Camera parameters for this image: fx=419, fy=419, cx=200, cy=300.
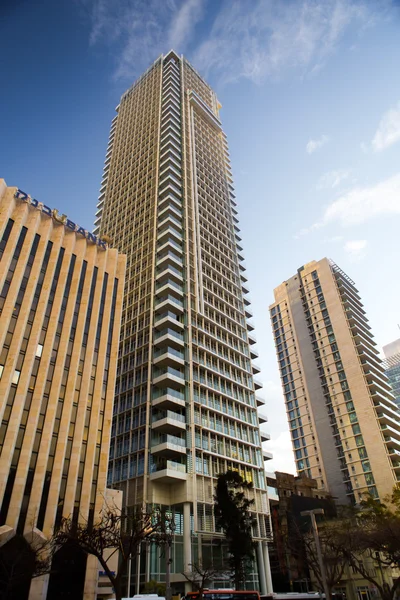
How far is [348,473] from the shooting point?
289ft

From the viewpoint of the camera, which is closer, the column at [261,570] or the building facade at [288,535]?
the column at [261,570]

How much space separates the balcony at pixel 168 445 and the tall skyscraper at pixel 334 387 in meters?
54.3

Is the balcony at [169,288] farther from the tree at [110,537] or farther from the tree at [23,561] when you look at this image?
the tree at [23,561]

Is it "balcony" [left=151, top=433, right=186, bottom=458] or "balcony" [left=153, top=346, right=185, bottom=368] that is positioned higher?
"balcony" [left=153, top=346, right=185, bottom=368]

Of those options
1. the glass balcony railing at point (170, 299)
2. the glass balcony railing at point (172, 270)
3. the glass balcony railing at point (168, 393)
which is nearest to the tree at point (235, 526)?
the glass balcony railing at point (168, 393)

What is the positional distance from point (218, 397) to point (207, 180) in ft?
149

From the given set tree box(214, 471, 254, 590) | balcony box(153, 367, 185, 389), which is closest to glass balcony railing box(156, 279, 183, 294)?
balcony box(153, 367, 185, 389)

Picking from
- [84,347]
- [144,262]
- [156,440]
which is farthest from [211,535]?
[144,262]

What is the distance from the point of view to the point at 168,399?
1924 inches

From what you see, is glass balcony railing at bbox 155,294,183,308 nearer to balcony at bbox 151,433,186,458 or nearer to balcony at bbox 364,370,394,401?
balcony at bbox 151,433,186,458

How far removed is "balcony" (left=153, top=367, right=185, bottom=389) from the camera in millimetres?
50688

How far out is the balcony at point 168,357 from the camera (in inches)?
2057

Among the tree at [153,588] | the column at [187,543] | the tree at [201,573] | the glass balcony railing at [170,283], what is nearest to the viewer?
the tree at [153,588]

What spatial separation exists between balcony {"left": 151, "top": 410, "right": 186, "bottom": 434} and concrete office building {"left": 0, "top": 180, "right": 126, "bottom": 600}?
8.37 meters
